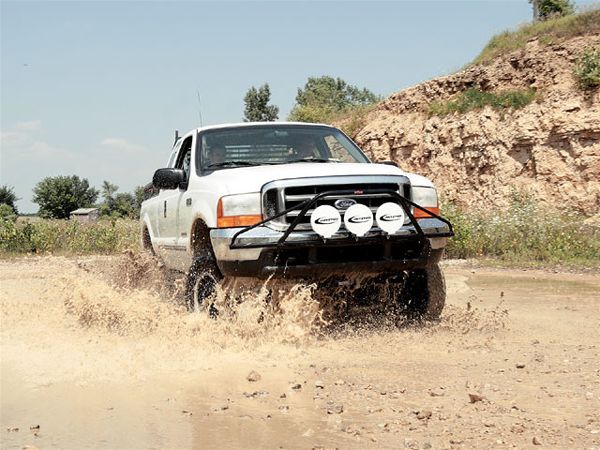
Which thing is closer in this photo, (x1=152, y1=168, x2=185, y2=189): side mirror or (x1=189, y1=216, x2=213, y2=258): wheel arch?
(x1=189, y1=216, x2=213, y2=258): wheel arch

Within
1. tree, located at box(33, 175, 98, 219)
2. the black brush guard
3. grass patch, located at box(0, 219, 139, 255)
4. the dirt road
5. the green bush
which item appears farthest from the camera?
tree, located at box(33, 175, 98, 219)

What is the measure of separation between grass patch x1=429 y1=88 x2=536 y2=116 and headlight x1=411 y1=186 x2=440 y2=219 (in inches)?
708

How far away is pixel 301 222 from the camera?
5906 millimetres

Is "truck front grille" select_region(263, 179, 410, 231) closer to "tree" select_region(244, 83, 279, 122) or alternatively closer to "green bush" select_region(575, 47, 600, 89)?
"green bush" select_region(575, 47, 600, 89)

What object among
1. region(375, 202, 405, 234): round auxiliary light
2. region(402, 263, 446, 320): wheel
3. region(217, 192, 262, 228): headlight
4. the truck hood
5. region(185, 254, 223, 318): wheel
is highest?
the truck hood

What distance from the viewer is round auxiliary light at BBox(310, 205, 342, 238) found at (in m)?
5.80

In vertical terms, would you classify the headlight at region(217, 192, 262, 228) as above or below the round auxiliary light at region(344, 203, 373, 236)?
above

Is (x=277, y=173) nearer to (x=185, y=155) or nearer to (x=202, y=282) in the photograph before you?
(x=202, y=282)

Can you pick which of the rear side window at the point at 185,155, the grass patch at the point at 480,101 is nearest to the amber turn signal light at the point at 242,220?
the rear side window at the point at 185,155

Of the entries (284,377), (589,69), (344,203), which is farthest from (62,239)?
(284,377)

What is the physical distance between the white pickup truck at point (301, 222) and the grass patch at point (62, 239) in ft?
37.8

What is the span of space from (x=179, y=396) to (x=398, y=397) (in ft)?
4.23

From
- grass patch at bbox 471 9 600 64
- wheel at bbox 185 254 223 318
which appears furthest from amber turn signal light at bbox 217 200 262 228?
grass patch at bbox 471 9 600 64

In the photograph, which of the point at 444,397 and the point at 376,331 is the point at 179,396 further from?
the point at 376,331
